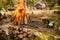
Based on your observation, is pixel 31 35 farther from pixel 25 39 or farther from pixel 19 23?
pixel 19 23

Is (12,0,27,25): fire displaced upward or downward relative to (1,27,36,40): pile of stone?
upward

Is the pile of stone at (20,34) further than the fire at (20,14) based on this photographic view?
No

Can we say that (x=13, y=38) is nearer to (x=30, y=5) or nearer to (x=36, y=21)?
(x=36, y=21)

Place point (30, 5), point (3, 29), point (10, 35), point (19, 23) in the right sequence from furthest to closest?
1. point (30, 5)
2. point (19, 23)
3. point (3, 29)
4. point (10, 35)

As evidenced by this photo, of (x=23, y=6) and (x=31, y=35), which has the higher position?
(x=23, y=6)

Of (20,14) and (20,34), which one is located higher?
(20,14)

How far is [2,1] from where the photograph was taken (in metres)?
17.3

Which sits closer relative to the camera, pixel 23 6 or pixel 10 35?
pixel 10 35

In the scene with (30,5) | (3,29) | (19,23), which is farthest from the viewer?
(30,5)

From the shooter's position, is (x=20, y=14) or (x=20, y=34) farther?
(x=20, y=14)

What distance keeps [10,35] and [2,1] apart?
7.86 metres

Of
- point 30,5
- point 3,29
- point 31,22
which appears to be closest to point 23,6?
point 31,22

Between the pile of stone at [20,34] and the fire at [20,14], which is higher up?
the fire at [20,14]

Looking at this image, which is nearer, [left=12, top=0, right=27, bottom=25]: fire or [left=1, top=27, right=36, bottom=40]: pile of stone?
[left=1, top=27, right=36, bottom=40]: pile of stone
